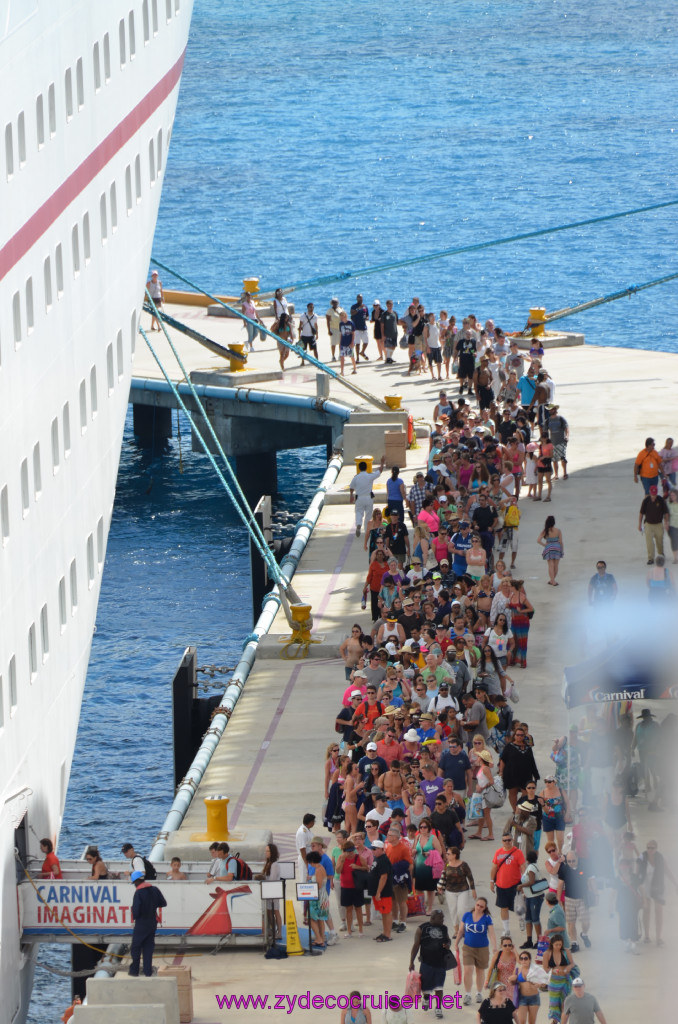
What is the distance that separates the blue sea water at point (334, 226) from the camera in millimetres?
46500

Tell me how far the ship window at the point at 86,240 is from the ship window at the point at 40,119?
283cm

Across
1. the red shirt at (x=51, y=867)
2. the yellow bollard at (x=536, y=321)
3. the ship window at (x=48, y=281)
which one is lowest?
the red shirt at (x=51, y=867)

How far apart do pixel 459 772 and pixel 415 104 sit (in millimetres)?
154004

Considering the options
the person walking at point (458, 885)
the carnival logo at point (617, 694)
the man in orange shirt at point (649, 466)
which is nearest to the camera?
the person walking at point (458, 885)

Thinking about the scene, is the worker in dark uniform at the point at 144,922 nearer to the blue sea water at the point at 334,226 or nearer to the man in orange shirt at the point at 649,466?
the blue sea water at the point at 334,226

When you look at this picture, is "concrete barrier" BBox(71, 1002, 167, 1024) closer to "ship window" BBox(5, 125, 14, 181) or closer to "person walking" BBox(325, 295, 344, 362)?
"ship window" BBox(5, 125, 14, 181)

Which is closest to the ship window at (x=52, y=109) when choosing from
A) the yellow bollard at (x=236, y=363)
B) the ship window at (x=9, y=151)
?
the ship window at (x=9, y=151)

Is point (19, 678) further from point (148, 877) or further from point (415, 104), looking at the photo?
point (415, 104)

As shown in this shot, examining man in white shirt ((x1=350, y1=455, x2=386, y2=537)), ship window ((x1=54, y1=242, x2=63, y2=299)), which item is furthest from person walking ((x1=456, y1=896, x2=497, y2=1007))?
man in white shirt ((x1=350, y1=455, x2=386, y2=537))

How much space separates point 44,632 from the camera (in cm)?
2667

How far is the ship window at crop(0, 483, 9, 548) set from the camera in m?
24.3

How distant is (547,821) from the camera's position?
77.4 ft

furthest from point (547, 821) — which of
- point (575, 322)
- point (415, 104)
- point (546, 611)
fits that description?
point (415, 104)

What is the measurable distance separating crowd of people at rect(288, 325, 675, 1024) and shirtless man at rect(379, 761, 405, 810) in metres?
0.02
